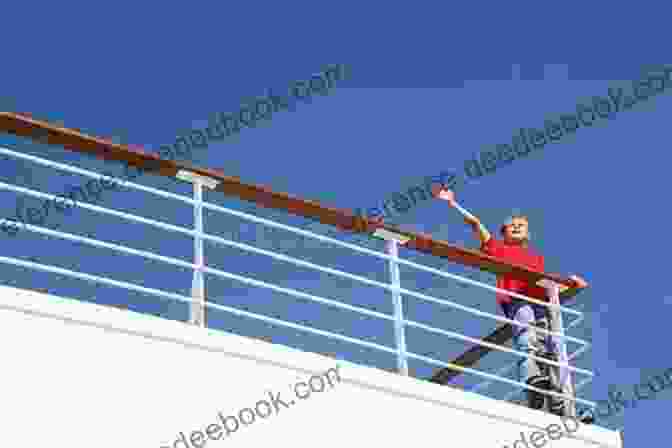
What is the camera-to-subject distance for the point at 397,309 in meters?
5.89

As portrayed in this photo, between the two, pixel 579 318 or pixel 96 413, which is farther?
pixel 579 318

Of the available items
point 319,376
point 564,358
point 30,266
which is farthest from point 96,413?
point 564,358

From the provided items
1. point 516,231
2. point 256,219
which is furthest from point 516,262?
point 256,219

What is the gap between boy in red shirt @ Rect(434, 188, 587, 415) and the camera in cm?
637

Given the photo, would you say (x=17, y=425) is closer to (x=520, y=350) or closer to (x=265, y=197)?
(x=265, y=197)

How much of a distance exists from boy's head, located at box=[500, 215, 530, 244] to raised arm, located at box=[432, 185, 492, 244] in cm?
12

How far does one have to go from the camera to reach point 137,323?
4898 millimetres

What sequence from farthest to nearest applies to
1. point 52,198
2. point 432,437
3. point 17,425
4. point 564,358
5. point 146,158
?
1. point 564,358
2. point 432,437
3. point 146,158
4. point 52,198
5. point 17,425

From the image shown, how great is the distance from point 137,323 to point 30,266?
526 mm

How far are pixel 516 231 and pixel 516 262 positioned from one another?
0.33 meters

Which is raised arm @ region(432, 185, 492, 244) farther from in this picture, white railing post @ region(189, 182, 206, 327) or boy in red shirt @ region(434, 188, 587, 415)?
white railing post @ region(189, 182, 206, 327)

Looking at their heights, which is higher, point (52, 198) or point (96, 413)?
point (52, 198)

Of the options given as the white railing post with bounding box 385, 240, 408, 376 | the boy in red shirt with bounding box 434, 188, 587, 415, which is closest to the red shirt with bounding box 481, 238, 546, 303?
the boy in red shirt with bounding box 434, 188, 587, 415

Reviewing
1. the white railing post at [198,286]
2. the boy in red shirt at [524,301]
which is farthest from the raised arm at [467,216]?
the white railing post at [198,286]
